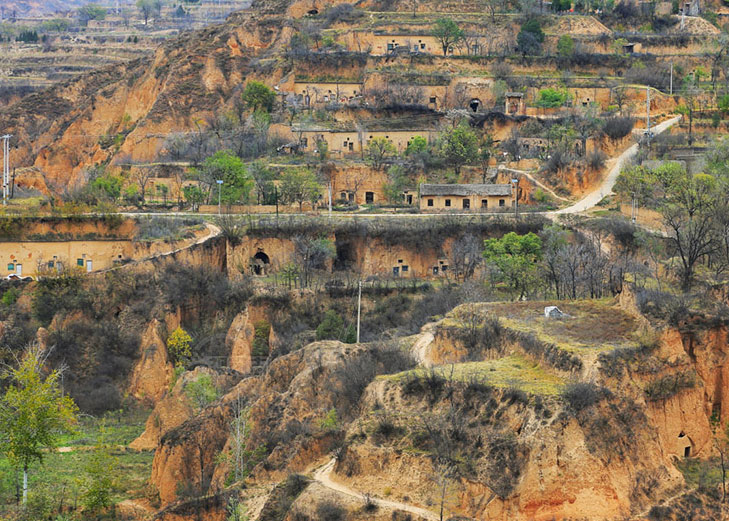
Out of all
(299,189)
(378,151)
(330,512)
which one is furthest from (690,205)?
(378,151)

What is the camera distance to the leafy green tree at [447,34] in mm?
91188

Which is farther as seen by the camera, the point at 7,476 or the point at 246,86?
the point at 246,86

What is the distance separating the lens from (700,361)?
38.3 metres

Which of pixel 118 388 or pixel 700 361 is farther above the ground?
pixel 700 361

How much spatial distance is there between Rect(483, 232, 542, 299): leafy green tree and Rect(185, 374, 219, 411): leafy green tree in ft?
44.4

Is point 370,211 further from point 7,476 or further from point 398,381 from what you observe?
point 398,381

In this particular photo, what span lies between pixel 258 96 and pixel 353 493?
177 ft

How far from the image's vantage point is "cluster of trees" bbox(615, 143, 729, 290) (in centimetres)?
4634

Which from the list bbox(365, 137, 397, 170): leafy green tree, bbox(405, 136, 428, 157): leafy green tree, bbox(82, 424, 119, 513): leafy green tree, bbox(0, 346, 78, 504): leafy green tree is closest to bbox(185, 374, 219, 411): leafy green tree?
bbox(82, 424, 119, 513): leafy green tree

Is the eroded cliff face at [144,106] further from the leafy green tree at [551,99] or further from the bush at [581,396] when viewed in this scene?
the bush at [581,396]

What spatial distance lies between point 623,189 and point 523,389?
118 ft

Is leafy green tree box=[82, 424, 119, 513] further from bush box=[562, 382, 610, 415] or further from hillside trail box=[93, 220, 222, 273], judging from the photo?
hillside trail box=[93, 220, 222, 273]

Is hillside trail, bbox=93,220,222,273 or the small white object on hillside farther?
hillside trail, bbox=93,220,222,273

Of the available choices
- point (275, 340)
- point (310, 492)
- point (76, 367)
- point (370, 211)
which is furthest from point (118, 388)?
point (310, 492)
